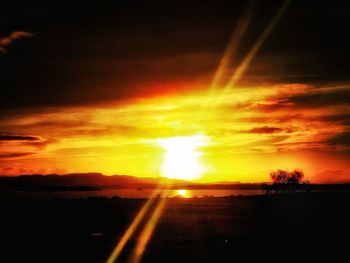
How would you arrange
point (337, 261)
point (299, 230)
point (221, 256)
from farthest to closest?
point (299, 230) → point (221, 256) → point (337, 261)

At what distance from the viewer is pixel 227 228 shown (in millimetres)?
69625

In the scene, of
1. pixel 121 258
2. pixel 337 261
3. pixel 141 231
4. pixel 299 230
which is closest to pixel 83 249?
pixel 121 258

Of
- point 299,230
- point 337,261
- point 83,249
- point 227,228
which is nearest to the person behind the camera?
point 337,261

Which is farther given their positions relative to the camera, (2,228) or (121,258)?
(2,228)

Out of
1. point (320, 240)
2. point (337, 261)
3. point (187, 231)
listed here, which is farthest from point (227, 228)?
point (337, 261)

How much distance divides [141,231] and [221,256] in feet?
82.7

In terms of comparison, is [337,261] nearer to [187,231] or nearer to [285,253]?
[285,253]

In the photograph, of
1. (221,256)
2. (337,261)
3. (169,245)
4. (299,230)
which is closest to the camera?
(337,261)

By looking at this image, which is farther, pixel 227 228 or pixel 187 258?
pixel 227 228

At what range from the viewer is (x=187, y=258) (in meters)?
42.3

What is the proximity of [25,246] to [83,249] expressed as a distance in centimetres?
747

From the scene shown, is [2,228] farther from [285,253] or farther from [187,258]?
[285,253]

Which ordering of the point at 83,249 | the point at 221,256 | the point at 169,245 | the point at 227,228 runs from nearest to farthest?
the point at 221,256 < the point at 83,249 < the point at 169,245 < the point at 227,228

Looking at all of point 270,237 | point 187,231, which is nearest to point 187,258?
point 270,237
